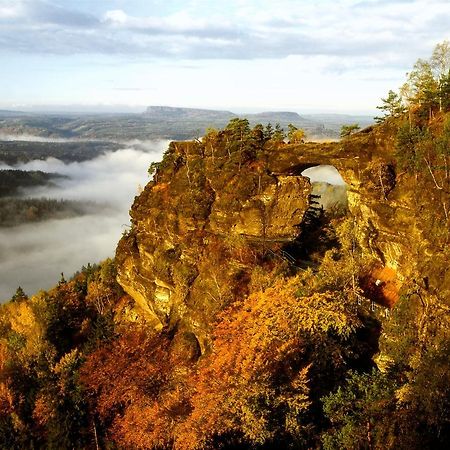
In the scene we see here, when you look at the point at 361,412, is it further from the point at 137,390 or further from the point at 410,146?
the point at 137,390

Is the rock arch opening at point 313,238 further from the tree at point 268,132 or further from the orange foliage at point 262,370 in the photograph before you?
the orange foliage at point 262,370

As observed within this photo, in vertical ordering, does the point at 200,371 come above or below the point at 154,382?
above

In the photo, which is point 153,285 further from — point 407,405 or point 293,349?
point 407,405

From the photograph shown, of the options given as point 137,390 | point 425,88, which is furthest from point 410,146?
point 137,390

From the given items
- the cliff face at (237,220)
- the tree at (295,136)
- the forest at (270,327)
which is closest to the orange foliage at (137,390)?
the forest at (270,327)

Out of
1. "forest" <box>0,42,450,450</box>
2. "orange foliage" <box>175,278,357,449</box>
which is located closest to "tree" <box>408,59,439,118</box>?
"forest" <box>0,42,450,450</box>

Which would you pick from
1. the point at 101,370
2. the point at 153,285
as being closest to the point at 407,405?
the point at 101,370

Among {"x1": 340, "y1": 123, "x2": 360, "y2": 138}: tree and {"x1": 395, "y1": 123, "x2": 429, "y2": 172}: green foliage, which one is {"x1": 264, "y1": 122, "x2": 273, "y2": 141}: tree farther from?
{"x1": 395, "y1": 123, "x2": 429, "y2": 172}: green foliage

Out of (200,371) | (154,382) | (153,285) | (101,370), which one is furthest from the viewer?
(153,285)
